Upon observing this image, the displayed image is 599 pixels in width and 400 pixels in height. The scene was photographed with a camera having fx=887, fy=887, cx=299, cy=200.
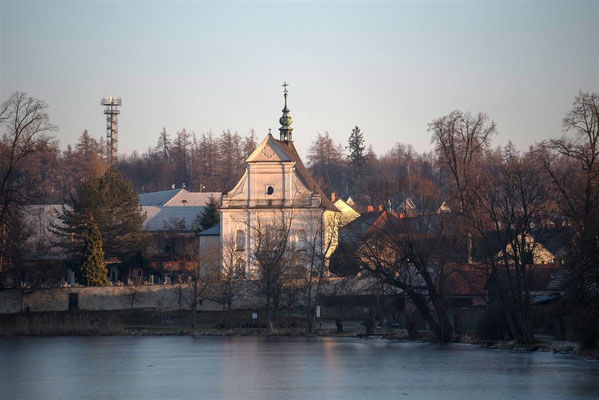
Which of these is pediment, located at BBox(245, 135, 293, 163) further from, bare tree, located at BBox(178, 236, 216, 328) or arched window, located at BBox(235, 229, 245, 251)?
bare tree, located at BBox(178, 236, 216, 328)

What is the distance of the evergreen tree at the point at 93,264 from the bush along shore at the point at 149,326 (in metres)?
3.53

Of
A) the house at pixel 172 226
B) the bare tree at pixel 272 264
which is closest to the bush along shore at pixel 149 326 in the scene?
the bare tree at pixel 272 264

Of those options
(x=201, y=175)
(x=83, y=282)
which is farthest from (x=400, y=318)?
(x=201, y=175)

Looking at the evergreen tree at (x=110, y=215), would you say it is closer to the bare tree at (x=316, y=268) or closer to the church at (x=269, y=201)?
the church at (x=269, y=201)

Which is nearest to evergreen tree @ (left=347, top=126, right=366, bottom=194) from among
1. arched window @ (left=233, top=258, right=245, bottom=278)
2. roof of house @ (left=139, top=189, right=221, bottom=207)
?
roof of house @ (left=139, top=189, right=221, bottom=207)

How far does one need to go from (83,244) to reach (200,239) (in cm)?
1143

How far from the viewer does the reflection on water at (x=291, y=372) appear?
25.3m

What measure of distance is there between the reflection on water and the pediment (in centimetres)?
2728

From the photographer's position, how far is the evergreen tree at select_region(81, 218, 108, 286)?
62.3 metres

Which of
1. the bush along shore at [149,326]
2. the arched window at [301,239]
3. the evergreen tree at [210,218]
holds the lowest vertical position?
the bush along shore at [149,326]

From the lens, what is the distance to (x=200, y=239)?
77.6m

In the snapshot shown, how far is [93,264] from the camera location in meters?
62.8

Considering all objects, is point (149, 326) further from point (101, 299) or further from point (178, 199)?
point (178, 199)

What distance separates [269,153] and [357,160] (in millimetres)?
72922
